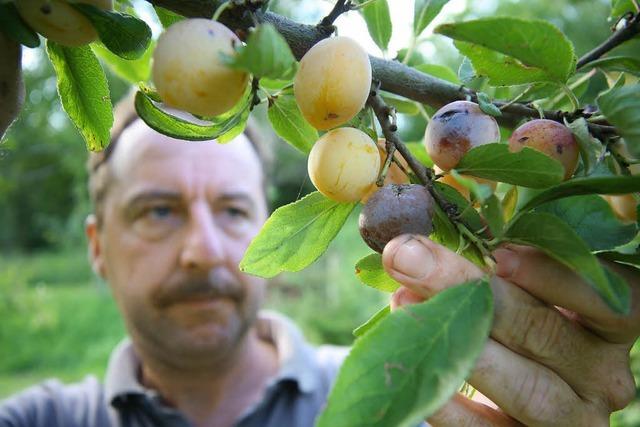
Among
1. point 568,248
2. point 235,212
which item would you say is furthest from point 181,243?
point 568,248

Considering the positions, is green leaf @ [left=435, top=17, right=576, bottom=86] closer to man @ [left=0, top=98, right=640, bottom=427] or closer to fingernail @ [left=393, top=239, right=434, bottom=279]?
fingernail @ [left=393, top=239, right=434, bottom=279]

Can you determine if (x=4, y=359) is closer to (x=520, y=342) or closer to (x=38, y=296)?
(x=38, y=296)

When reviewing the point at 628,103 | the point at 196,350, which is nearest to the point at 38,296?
the point at 196,350

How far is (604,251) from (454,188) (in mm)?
108

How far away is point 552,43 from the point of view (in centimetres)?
35

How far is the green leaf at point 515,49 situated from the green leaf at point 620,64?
0.08 m

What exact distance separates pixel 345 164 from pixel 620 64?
24 centimetres

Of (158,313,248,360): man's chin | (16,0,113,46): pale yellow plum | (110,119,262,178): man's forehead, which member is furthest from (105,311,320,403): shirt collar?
(16,0,113,46): pale yellow plum

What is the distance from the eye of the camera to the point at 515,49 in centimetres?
35

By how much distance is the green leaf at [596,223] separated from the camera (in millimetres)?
372

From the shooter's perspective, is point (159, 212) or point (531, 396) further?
point (159, 212)

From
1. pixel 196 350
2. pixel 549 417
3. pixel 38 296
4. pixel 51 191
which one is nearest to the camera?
pixel 549 417

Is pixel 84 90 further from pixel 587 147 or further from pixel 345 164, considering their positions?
pixel 587 147

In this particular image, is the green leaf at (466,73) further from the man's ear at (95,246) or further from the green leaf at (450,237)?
the man's ear at (95,246)
